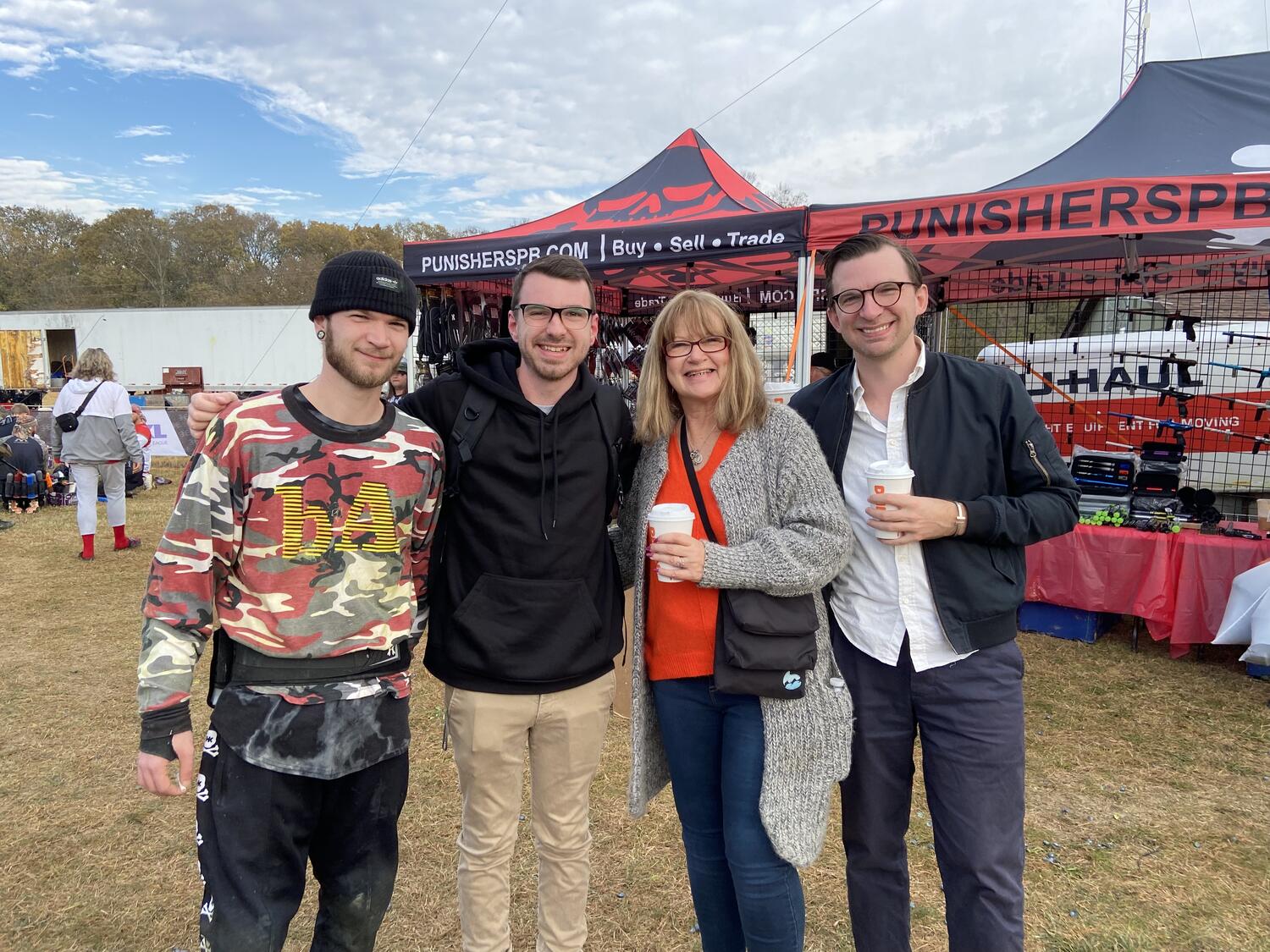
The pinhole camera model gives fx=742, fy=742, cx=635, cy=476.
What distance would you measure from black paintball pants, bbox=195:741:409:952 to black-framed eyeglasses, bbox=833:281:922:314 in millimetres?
1509

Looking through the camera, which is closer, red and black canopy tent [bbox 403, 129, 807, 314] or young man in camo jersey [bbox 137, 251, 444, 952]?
young man in camo jersey [bbox 137, 251, 444, 952]

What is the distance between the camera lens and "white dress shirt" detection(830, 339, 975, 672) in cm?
172

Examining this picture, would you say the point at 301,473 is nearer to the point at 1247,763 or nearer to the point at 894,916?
the point at 894,916

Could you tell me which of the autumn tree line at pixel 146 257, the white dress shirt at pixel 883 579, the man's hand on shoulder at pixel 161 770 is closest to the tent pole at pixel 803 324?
the white dress shirt at pixel 883 579

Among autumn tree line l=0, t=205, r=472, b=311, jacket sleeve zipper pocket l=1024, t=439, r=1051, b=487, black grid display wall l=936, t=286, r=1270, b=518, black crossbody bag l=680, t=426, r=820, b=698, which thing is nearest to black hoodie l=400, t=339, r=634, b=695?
black crossbody bag l=680, t=426, r=820, b=698

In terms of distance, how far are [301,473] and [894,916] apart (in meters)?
1.79

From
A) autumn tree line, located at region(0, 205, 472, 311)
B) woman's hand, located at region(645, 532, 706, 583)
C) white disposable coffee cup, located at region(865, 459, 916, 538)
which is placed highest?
autumn tree line, located at region(0, 205, 472, 311)

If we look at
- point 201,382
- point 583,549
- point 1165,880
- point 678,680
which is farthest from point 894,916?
point 201,382

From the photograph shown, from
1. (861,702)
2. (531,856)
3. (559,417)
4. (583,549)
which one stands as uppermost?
(559,417)

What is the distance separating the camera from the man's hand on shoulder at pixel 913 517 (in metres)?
1.63

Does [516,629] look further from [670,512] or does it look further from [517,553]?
[670,512]

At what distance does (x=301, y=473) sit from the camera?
62.0 inches

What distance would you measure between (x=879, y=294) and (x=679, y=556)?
2.55 feet

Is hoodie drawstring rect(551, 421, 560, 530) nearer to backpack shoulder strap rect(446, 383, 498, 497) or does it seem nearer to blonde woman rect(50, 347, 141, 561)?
backpack shoulder strap rect(446, 383, 498, 497)
